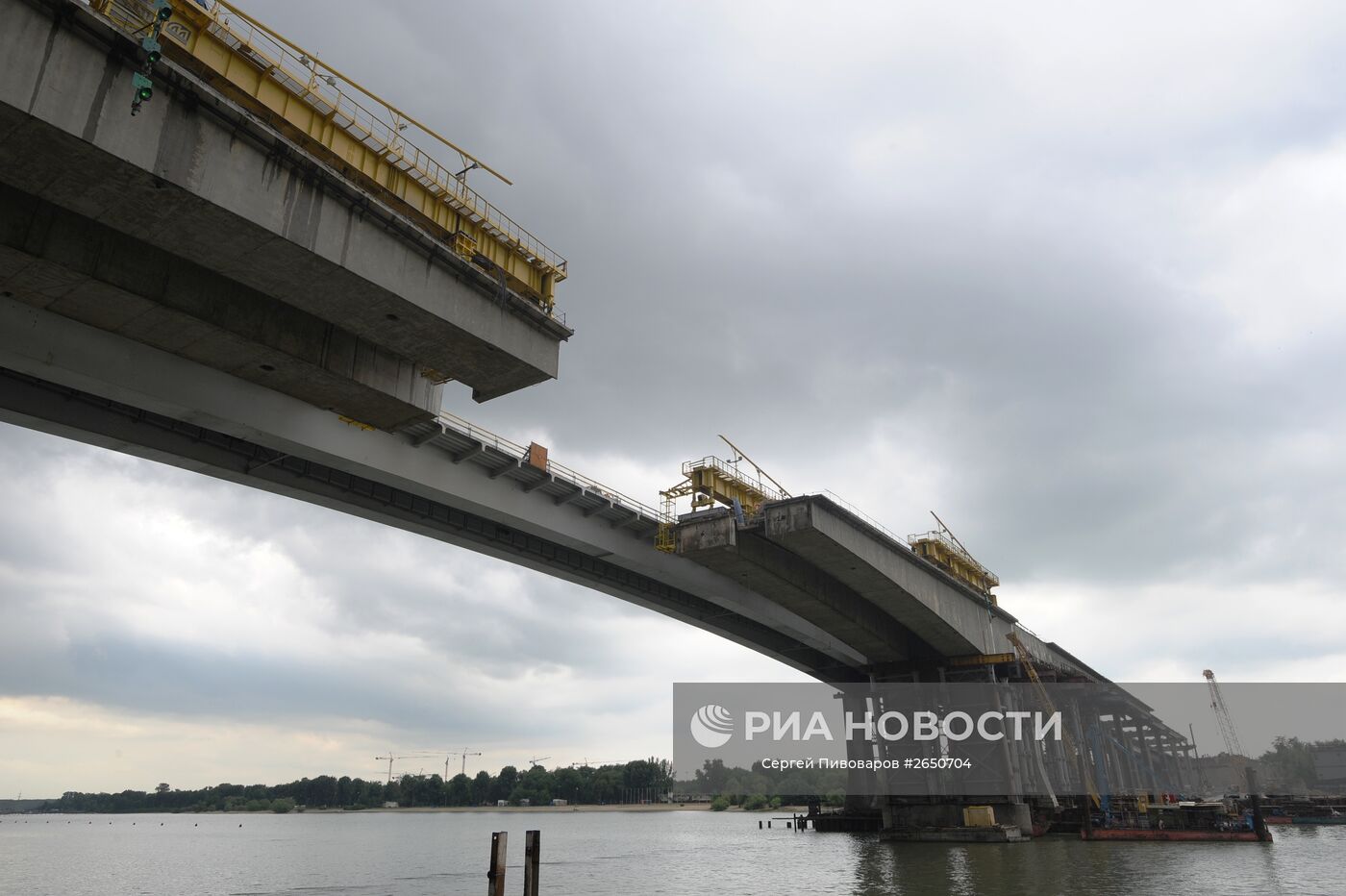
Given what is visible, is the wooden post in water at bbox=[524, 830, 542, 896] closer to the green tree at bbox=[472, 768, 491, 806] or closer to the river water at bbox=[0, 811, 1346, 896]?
the river water at bbox=[0, 811, 1346, 896]

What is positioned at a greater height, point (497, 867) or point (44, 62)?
point (44, 62)

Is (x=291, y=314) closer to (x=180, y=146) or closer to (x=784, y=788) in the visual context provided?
(x=180, y=146)

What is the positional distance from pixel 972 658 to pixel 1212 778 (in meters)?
162

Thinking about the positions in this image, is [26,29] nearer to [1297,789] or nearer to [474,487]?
[474,487]

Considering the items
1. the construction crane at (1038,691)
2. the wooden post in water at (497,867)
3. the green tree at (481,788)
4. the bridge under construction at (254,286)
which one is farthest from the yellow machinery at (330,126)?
the green tree at (481,788)

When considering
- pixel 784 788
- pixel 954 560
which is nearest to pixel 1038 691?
pixel 954 560

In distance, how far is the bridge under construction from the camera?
1300 centimetres

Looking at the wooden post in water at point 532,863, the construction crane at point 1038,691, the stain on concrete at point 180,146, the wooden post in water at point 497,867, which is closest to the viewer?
the stain on concrete at point 180,146

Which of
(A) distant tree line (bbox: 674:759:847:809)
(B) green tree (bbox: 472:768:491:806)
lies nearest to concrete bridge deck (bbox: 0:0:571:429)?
(A) distant tree line (bbox: 674:759:847:809)

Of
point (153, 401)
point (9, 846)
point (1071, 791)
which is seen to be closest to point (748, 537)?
point (153, 401)

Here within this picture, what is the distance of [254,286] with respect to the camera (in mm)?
15875

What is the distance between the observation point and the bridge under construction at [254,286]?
13000mm

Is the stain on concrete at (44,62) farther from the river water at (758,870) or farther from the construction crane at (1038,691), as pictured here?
the construction crane at (1038,691)

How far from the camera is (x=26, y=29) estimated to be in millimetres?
12039
